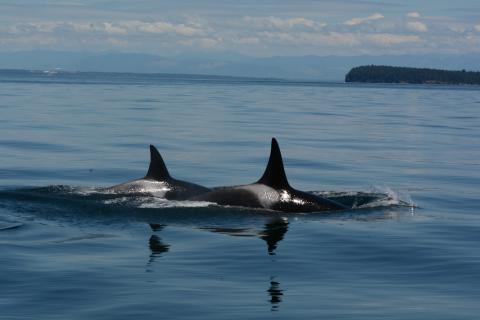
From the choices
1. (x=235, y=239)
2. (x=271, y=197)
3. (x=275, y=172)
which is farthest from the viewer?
(x=271, y=197)

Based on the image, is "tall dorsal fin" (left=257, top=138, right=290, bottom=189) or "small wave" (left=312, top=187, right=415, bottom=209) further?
"small wave" (left=312, top=187, right=415, bottom=209)

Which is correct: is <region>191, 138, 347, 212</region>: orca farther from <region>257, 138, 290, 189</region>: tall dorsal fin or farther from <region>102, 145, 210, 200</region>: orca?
<region>102, 145, 210, 200</region>: orca

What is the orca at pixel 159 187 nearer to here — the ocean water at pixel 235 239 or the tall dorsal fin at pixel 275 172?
the ocean water at pixel 235 239

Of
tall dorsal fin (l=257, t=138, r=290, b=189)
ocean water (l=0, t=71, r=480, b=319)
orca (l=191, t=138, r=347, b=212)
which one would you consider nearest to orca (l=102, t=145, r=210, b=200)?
ocean water (l=0, t=71, r=480, b=319)

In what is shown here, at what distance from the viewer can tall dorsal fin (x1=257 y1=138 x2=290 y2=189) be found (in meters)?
15.8

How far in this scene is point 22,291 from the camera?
10.4 m

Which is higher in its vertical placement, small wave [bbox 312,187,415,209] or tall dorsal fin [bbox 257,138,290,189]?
tall dorsal fin [bbox 257,138,290,189]

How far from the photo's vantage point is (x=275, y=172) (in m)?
16.5

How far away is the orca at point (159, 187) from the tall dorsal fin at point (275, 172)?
194 centimetres

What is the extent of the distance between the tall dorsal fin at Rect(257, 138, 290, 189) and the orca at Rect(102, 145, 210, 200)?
6.36 feet

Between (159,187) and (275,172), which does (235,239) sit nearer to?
(275,172)

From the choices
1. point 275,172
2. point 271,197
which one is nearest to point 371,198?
point 271,197

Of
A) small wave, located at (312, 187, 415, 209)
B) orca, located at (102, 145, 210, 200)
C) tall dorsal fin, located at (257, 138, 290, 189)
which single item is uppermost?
tall dorsal fin, located at (257, 138, 290, 189)

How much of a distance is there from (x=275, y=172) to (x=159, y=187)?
316 centimetres
